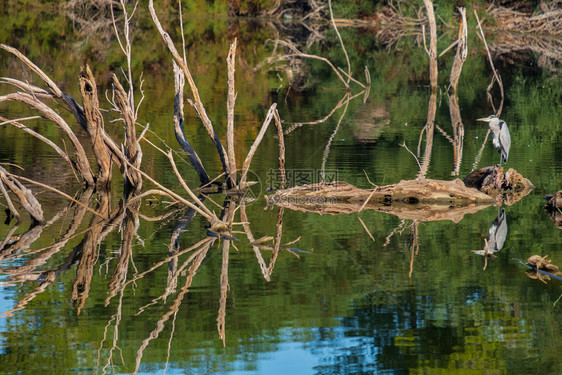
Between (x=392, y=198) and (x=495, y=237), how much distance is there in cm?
173

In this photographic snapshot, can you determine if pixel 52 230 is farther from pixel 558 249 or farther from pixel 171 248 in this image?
pixel 558 249

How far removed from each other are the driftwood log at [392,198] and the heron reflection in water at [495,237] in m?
0.52

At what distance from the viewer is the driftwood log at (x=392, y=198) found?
1122 centimetres

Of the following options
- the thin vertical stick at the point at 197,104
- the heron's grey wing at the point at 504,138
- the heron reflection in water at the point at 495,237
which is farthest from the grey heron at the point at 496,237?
the thin vertical stick at the point at 197,104

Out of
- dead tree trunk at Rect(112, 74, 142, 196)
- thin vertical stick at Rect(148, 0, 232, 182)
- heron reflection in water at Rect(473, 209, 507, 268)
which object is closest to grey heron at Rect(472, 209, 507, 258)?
heron reflection in water at Rect(473, 209, 507, 268)

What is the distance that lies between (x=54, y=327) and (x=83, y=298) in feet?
2.35

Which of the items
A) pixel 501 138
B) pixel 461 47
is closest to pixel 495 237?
pixel 501 138

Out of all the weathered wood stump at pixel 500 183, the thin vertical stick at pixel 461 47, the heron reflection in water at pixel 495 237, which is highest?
the thin vertical stick at pixel 461 47

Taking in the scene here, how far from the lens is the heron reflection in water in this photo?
9407 mm

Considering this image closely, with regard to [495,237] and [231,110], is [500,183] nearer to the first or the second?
[495,237]

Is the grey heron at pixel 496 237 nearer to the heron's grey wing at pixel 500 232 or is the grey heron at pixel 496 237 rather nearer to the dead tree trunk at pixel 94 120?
the heron's grey wing at pixel 500 232

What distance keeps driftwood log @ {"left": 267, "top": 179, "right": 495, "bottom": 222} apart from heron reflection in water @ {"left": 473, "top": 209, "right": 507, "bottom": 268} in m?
0.52

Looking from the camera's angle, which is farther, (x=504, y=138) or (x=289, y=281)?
(x=504, y=138)

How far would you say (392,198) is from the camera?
11.4m
